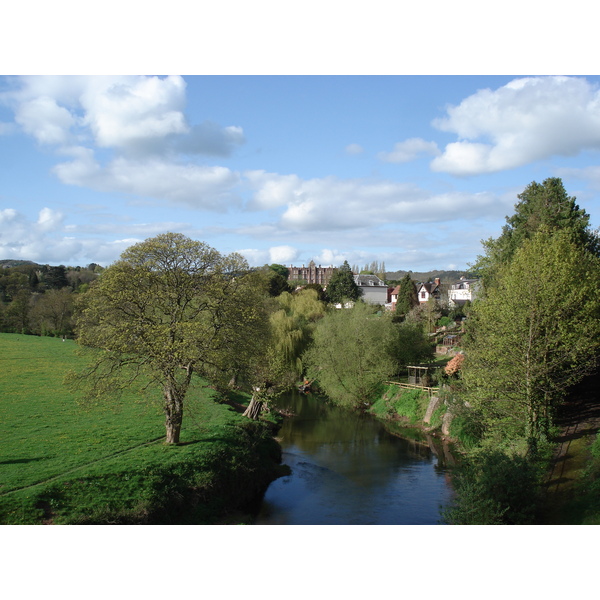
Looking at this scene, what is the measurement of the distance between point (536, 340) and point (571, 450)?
169 inches

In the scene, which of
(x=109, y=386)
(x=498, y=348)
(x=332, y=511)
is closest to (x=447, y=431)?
(x=498, y=348)

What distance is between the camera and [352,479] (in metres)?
21.5

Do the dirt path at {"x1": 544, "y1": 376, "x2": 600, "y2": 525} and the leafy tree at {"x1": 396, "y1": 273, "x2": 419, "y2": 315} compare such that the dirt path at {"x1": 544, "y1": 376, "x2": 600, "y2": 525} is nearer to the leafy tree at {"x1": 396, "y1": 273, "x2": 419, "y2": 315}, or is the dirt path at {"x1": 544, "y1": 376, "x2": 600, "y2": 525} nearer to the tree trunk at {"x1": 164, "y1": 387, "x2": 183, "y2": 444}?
the tree trunk at {"x1": 164, "y1": 387, "x2": 183, "y2": 444}

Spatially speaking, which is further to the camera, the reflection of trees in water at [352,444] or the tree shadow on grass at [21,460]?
the reflection of trees in water at [352,444]

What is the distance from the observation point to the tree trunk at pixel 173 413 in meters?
18.2

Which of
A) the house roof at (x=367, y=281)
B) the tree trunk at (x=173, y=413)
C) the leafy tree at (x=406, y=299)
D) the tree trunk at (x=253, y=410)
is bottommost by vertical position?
the tree trunk at (x=253, y=410)

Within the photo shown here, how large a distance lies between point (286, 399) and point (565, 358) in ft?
82.1

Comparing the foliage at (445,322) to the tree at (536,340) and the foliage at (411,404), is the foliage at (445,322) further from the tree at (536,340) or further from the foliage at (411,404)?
the tree at (536,340)

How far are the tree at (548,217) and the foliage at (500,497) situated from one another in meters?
17.0

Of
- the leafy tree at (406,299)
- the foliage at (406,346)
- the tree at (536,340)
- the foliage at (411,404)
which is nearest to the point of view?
the tree at (536,340)

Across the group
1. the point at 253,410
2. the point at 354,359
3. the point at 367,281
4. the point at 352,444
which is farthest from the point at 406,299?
the point at 253,410

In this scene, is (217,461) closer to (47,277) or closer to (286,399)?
(286,399)

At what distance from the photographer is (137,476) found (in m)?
15.4

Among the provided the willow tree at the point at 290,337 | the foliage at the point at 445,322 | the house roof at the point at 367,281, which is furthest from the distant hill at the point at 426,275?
the willow tree at the point at 290,337
